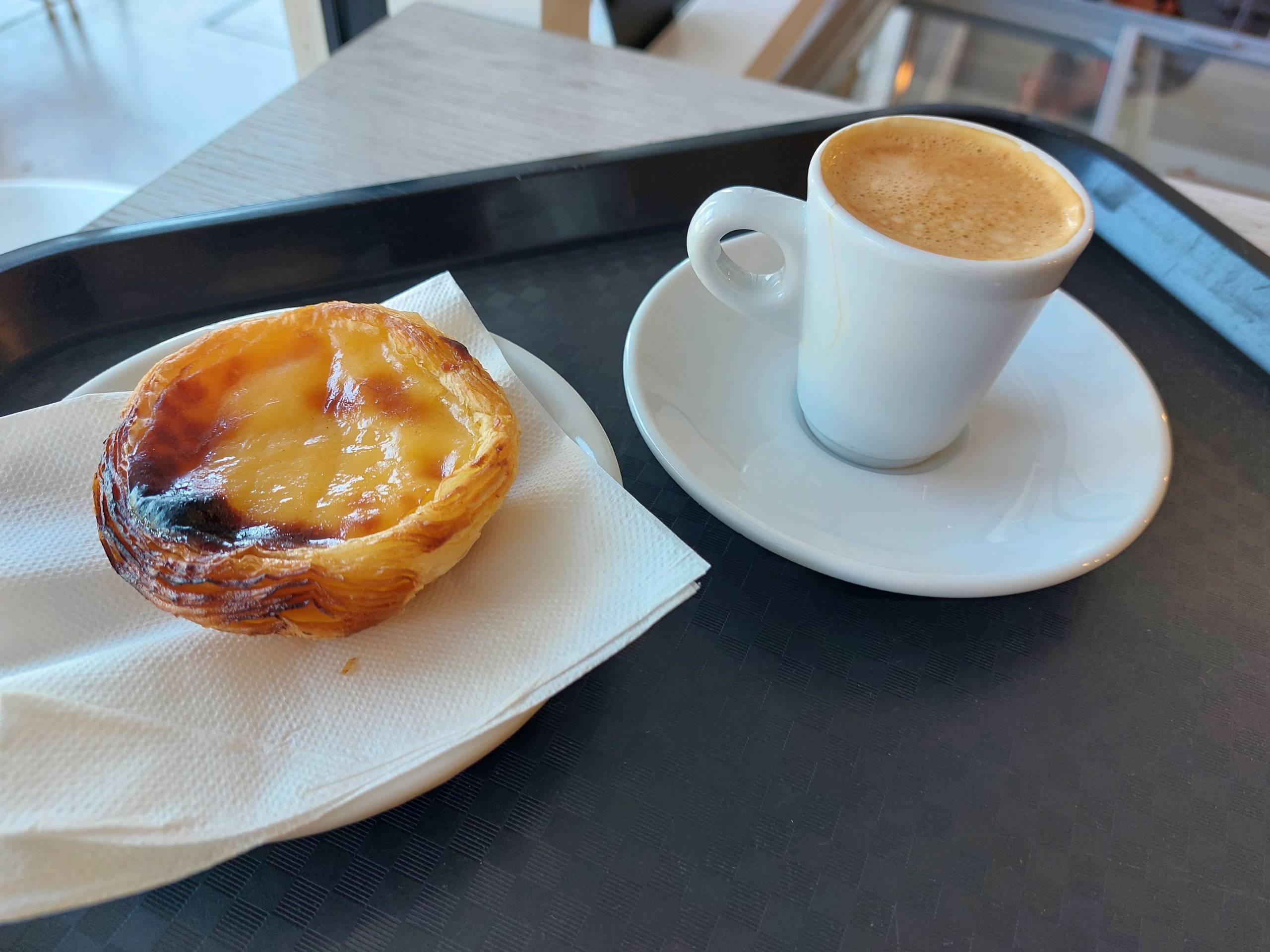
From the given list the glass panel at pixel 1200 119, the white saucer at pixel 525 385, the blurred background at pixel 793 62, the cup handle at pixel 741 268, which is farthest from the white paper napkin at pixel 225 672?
the glass panel at pixel 1200 119

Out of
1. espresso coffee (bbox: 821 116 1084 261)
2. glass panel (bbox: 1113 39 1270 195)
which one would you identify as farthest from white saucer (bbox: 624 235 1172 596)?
glass panel (bbox: 1113 39 1270 195)

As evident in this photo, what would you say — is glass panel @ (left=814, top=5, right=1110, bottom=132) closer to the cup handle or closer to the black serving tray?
the black serving tray

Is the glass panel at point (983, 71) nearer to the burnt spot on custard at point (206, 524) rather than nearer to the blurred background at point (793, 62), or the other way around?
the blurred background at point (793, 62)

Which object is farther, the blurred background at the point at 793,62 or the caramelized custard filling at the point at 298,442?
the blurred background at the point at 793,62

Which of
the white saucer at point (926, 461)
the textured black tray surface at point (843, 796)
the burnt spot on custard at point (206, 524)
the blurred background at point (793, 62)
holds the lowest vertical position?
the blurred background at point (793, 62)

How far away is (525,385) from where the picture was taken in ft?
1.92

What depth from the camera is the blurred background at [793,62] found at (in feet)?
5.70

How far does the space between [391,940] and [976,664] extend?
359mm

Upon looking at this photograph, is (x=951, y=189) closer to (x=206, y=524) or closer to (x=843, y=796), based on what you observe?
(x=843, y=796)

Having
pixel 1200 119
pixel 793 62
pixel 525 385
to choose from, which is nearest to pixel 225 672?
pixel 525 385

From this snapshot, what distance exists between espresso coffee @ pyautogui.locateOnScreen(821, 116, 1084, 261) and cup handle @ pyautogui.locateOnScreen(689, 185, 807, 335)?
0.13ft

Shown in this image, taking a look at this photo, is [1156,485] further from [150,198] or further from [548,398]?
[150,198]

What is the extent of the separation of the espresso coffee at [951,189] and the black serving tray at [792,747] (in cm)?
22

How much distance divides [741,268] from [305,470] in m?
0.34
